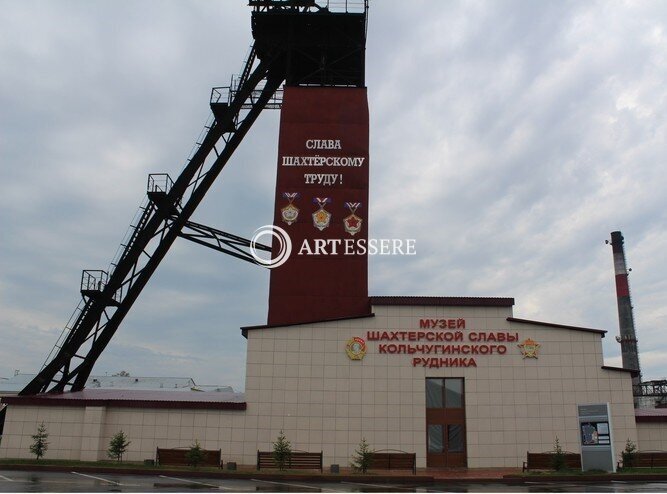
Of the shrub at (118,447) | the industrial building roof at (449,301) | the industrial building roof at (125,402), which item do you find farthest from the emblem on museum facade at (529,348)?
the shrub at (118,447)

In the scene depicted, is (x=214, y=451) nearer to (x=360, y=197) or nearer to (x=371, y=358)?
(x=371, y=358)

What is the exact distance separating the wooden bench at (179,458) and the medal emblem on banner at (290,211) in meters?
13.9

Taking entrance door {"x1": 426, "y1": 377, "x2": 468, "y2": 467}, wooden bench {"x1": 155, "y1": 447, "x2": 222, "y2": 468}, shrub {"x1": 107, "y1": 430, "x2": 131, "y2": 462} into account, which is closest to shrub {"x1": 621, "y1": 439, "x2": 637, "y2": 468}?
entrance door {"x1": 426, "y1": 377, "x2": 468, "y2": 467}

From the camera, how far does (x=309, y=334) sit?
30.6 m

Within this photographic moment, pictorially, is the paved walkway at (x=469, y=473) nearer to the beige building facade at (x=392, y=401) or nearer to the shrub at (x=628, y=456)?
the beige building facade at (x=392, y=401)

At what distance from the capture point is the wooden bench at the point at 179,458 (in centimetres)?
2678

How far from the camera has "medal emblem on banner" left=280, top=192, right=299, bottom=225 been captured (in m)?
35.3

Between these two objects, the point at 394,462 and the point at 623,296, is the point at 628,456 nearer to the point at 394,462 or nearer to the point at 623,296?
the point at 394,462

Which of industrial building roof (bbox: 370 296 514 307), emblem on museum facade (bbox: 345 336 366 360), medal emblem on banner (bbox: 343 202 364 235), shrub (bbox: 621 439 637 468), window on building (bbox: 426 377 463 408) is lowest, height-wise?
shrub (bbox: 621 439 637 468)

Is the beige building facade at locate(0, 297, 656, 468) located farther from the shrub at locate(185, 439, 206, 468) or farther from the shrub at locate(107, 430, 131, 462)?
the shrub at locate(185, 439, 206, 468)

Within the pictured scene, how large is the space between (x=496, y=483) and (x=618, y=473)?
5269 mm

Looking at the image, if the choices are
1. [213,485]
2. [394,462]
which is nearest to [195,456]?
[213,485]

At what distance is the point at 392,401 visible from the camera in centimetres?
2959

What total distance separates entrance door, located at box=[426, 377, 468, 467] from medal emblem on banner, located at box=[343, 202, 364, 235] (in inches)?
390
